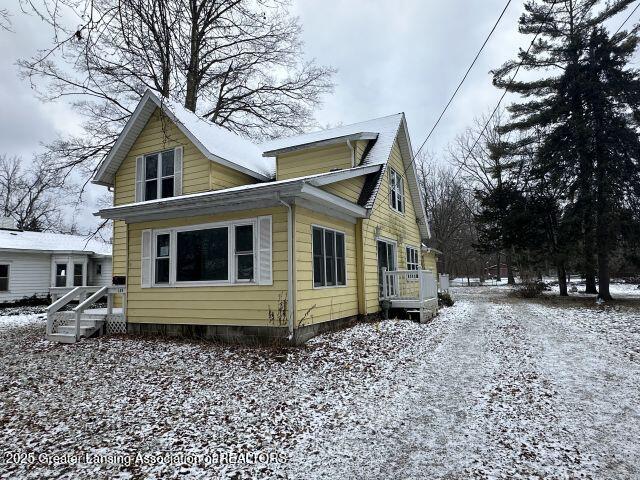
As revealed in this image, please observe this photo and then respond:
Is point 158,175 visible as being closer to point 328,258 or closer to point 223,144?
point 223,144

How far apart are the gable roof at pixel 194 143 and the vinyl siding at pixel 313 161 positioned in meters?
0.71

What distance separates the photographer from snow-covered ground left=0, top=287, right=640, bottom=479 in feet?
12.0

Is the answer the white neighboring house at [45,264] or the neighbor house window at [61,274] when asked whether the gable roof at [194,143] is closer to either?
the white neighboring house at [45,264]

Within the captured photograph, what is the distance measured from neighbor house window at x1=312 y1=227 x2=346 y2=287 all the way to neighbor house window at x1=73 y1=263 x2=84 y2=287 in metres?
20.0

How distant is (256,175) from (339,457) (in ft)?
32.1

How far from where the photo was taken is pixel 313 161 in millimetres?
12680

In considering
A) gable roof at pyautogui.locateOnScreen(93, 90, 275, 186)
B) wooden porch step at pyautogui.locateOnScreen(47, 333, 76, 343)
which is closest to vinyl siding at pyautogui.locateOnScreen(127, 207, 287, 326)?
wooden porch step at pyautogui.locateOnScreen(47, 333, 76, 343)

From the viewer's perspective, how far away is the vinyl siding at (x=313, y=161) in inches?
490

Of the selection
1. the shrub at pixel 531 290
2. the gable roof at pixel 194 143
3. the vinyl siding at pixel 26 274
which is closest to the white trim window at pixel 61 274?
the vinyl siding at pixel 26 274

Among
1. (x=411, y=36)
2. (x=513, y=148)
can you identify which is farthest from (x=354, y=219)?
(x=513, y=148)

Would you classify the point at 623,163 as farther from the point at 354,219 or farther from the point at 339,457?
the point at 339,457

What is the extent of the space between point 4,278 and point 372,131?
20413 millimetres

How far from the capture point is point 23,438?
427 cm

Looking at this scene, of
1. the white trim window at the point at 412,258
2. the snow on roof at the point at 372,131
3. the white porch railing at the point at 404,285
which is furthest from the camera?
the white trim window at the point at 412,258
